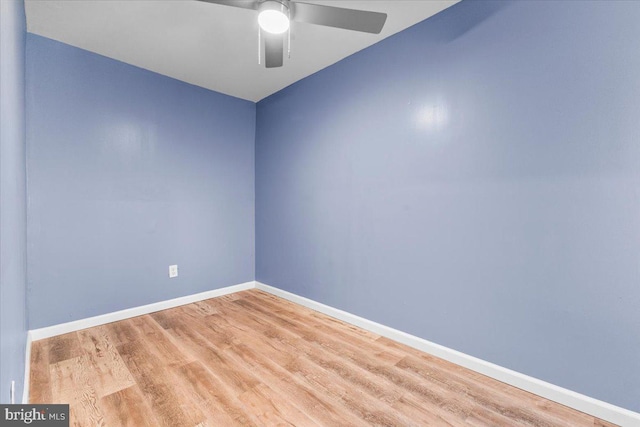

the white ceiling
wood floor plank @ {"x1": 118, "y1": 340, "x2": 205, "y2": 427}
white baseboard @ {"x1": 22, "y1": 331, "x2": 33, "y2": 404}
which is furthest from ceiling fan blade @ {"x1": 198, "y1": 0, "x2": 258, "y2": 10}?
white baseboard @ {"x1": 22, "y1": 331, "x2": 33, "y2": 404}

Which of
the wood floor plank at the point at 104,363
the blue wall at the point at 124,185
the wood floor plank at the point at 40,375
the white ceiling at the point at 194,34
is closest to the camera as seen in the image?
the wood floor plank at the point at 40,375

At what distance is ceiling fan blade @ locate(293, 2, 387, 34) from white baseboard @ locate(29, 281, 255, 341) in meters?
2.80

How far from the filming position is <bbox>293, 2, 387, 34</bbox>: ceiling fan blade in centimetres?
154

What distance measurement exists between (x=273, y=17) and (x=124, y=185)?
6.84ft

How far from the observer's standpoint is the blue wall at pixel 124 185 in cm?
230

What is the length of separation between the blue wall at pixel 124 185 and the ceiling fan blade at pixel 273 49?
151 centimetres

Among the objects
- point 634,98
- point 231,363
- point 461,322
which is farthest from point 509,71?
point 231,363

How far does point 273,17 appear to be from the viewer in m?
1.58

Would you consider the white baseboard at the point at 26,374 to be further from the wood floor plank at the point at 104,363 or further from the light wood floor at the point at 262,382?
the wood floor plank at the point at 104,363

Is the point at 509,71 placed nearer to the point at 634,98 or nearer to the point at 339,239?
the point at 634,98

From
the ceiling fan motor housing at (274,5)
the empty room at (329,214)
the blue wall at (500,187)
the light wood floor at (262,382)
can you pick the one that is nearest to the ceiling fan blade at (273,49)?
the empty room at (329,214)

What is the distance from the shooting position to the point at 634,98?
1.41 metres

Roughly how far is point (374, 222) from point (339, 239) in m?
0.43

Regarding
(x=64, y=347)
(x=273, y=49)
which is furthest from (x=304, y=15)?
(x=64, y=347)
